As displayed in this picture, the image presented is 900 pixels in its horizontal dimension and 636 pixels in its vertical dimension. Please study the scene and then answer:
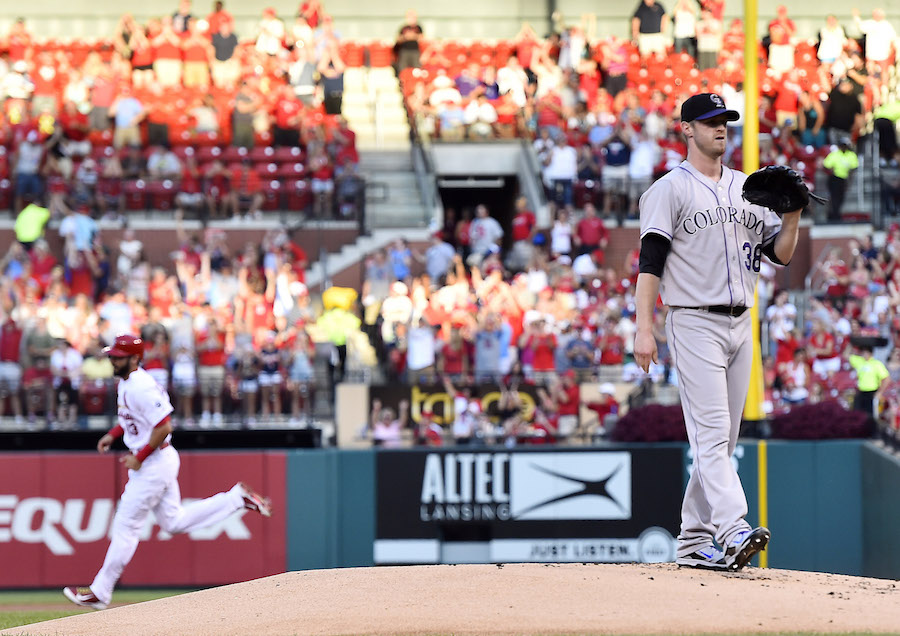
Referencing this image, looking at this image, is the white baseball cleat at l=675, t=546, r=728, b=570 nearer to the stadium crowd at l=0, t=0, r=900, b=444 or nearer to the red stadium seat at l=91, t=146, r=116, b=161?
the stadium crowd at l=0, t=0, r=900, b=444

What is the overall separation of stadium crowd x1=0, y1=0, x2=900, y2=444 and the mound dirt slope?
8.17 m

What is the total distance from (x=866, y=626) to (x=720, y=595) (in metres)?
0.71

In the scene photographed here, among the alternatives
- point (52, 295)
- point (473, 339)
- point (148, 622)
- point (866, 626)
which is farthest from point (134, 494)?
point (52, 295)

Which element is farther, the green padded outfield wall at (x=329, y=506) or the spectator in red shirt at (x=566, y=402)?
the spectator in red shirt at (x=566, y=402)

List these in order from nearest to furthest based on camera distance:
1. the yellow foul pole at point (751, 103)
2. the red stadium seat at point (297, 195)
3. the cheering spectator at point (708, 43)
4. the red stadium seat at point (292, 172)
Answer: the yellow foul pole at point (751, 103) → the red stadium seat at point (297, 195) → the red stadium seat at point (292, 172) → the cheering spectator at point (708, 43)

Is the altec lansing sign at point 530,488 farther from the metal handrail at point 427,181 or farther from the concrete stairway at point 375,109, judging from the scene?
the concrete stairway at point 375,109

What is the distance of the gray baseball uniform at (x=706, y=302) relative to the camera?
741cm

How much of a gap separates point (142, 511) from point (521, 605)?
4.88 m

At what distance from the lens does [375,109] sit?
25.6 metres

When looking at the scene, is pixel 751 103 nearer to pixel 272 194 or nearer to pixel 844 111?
pixel 272 194

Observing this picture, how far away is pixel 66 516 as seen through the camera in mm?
15461

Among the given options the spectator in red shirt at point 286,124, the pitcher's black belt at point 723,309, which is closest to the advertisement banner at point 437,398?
the spectator in red shirt at point 286,124

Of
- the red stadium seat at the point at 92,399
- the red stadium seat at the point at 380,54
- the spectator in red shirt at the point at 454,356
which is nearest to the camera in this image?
the red stadium seat at the point at 92,399

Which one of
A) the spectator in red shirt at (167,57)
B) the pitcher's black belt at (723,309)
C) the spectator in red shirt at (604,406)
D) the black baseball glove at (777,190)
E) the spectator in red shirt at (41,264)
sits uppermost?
the spectator in red shirt at (167,57)
